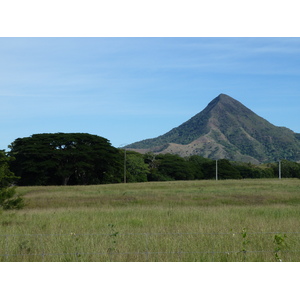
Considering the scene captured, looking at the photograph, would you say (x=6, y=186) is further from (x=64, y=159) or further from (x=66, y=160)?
(x=66, y=160)

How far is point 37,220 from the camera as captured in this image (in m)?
15.0

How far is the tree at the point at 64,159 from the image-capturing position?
58.6 meters

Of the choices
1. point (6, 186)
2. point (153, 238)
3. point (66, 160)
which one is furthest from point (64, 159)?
point (153, 238)

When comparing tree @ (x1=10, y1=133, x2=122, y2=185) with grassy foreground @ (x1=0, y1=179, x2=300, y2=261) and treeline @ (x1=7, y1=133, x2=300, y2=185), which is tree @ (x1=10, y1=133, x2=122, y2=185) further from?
grassy foreground @ (x1=0, y1=179, x2=300, y2=261)

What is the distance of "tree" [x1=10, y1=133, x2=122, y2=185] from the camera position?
192 ft

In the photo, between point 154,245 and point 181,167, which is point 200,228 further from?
point 181,167

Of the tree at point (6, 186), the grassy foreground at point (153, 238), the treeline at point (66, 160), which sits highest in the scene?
the treeline at point (66, 160)

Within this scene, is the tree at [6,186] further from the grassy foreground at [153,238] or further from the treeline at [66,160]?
the treeline at [66,160]

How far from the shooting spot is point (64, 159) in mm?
60844

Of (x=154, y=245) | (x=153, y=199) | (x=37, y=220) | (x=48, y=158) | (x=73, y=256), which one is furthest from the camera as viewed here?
(x=48, y=158)

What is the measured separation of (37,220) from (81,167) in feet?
149

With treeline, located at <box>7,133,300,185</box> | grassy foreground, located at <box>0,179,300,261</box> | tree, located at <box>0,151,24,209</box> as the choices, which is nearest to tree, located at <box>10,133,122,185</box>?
treeline, located at <box>7,133,300,185</box>

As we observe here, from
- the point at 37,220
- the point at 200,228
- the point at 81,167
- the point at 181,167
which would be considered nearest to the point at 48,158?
the point at 81,167

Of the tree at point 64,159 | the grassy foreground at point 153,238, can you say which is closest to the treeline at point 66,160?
the tree at point 64,159
